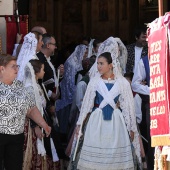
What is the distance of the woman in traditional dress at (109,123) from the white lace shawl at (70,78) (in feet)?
7.14

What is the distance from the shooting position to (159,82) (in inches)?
226

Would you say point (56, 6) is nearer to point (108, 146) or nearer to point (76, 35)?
point (76, 35)

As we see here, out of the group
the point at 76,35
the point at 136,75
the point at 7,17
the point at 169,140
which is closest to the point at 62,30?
the point at 76,35

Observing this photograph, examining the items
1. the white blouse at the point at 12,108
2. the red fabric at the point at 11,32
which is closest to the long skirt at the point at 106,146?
the white blouse at the point at 12,108

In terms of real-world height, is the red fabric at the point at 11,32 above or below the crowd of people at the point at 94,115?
above

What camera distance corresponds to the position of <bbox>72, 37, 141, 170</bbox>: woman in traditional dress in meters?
8.33

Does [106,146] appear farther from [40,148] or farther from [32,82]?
[32,82]

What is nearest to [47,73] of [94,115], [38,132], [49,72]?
[49,72]

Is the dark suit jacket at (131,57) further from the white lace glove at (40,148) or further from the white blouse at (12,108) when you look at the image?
the white blouse at (12,108)

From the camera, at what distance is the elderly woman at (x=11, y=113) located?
23.2 feet

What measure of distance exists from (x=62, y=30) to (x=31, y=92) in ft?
26.3

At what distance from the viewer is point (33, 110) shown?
7.58m

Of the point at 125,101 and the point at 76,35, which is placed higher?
the point at 76,35

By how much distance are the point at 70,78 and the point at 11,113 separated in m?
4.12
